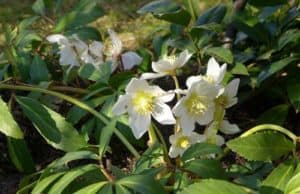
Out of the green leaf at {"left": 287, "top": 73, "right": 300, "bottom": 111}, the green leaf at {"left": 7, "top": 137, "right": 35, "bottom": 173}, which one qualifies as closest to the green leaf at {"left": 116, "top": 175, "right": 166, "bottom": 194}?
the green leaf at {"left": 7, "top": 137, "right": 35, "bottom": 173}

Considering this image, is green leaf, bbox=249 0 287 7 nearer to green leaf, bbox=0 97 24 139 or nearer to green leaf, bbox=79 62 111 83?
green leaf, bbox=79 62 111 83

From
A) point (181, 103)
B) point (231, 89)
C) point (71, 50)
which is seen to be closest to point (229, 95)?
point (231, 89)

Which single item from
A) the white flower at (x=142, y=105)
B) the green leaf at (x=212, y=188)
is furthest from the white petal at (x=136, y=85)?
the green leaf at (x=212, y=188)

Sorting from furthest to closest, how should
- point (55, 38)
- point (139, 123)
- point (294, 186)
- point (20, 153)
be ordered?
point (55, 38) → point (20, 153) → point (139, 123) → point (294, 186)

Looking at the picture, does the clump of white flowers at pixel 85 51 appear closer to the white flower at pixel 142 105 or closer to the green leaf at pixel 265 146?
the white flower at pixel 142 105

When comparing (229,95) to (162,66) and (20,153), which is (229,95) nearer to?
(162,66)

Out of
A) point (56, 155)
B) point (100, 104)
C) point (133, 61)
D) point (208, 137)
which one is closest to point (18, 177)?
point (56, 155)

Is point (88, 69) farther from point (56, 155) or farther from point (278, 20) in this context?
point (278, 20)
